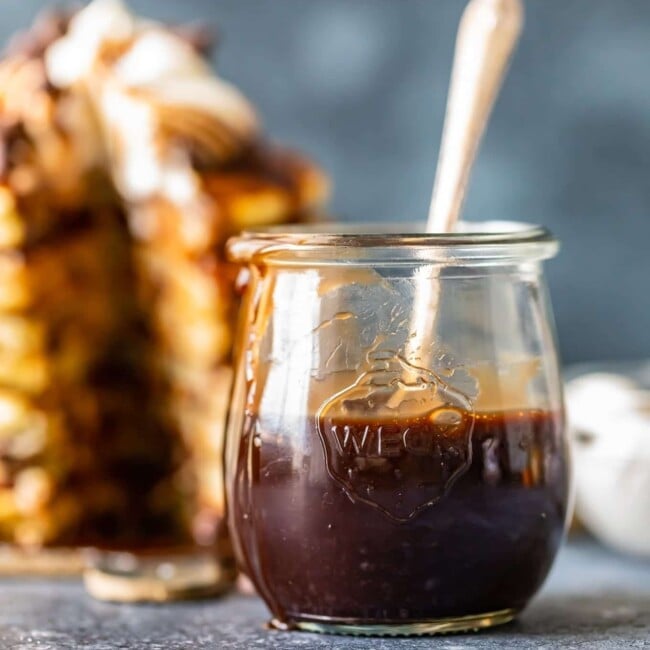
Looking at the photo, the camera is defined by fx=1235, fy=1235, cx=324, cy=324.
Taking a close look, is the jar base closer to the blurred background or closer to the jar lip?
the jar lip

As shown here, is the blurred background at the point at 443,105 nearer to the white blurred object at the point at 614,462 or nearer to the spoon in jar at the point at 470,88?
the white blurred object at the point at 614,462

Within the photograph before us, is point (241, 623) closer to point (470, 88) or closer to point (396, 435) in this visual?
point (396, 435)

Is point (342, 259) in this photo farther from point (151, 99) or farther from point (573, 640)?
point (151, 99)

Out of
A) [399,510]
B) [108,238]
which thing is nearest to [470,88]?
[399,510]

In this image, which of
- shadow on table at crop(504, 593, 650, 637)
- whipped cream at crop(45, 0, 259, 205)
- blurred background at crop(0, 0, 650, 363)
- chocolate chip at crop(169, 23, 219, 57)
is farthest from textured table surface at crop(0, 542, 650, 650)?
blurred background at crop(0, 0, 650, 363)

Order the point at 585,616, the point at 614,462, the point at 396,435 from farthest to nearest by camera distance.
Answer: the point at 614,462, the point at 585,616, the point at 396,435

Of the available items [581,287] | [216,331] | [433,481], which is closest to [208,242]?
[216,331]

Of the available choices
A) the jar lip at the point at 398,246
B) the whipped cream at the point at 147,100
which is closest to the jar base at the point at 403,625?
the jar lip at the point at 398,246
